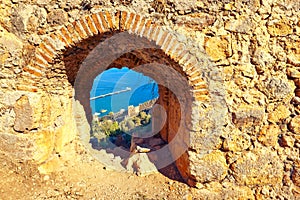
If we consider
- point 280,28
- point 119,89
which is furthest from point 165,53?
point 119,89

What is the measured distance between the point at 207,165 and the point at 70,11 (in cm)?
215

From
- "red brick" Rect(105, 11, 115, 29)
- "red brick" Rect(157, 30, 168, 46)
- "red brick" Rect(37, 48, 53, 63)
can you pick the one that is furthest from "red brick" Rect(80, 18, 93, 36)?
"red brick" Rect(157, 30, 168, 46)

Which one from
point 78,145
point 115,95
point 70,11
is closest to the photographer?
point 70,11

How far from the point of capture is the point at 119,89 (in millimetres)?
7852

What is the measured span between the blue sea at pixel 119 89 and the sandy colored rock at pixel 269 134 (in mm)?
3963

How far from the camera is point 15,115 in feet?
8.14

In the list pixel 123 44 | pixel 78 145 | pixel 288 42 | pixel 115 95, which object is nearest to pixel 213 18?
pixel 288 42

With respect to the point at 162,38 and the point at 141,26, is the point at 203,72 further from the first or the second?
the point at 141,26

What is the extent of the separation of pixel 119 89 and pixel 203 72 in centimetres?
570

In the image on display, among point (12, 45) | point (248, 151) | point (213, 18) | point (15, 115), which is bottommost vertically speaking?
point (248, 151)

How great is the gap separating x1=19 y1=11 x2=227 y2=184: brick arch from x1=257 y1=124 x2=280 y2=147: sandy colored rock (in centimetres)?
47

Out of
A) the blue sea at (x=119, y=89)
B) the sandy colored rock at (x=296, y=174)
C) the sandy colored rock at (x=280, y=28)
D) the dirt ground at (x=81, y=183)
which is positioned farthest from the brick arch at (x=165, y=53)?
the blue sea at (x=119, y=89)

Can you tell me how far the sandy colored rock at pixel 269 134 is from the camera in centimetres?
254

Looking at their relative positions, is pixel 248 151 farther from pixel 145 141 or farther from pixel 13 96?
pixel 13 96
